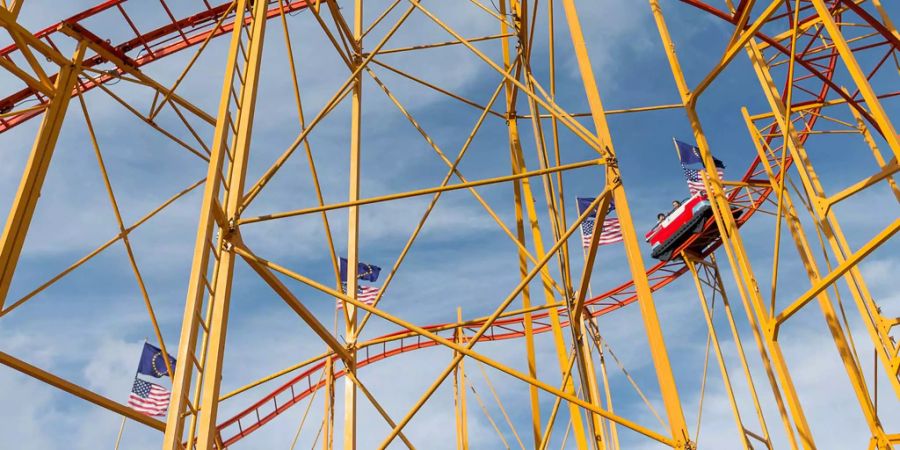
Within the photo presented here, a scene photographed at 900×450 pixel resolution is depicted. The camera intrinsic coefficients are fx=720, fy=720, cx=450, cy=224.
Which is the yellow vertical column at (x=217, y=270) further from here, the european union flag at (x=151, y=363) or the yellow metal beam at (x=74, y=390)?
the european union flag at (x=151, y=363)

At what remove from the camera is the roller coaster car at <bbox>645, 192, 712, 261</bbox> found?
19.7 meters

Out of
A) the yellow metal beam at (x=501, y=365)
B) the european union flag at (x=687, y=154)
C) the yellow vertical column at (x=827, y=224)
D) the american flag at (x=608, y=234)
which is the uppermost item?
the european union flag at (x=687, y=154)

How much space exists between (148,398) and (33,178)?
35.3 feet

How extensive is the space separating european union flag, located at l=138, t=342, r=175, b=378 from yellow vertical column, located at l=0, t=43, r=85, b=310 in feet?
35.9

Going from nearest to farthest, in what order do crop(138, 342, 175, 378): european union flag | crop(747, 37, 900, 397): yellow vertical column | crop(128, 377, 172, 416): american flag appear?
crop(747, 37, 900, 397): yellow vertical column → crop(128, 377, 172, 416): american flag → crop(138, 342, 175, 378): european union flag

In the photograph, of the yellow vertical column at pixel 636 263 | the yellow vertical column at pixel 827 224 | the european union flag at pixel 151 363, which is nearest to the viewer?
the yellow vertical column at pixel 636 263

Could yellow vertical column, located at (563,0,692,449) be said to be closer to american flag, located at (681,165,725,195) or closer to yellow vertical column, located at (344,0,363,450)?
yellow vertical column, located at (344,0,363,450)

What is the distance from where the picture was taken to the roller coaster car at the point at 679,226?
777 inches

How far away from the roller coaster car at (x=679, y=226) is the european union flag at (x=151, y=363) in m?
13.9

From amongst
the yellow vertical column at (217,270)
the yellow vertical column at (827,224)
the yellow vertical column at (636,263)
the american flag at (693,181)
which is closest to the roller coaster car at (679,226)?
the american flag at (693,181)

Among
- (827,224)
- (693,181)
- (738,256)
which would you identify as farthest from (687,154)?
(738,256)

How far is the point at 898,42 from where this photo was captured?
10367 millimetres

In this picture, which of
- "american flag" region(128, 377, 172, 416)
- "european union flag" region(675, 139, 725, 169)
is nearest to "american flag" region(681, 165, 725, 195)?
"european union flag" region(675, 139, 725, 169)

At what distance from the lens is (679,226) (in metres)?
20.3
